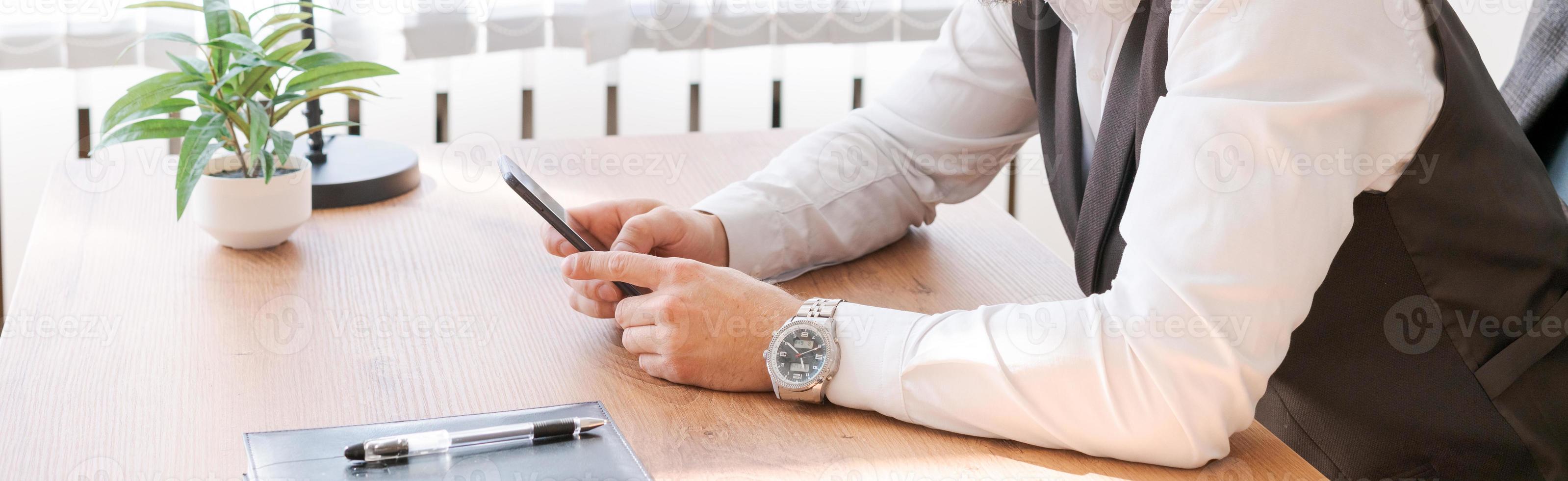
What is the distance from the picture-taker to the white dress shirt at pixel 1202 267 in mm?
760

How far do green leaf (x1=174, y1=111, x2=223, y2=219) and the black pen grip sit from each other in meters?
0.48

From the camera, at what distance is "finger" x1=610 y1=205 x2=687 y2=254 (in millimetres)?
1064

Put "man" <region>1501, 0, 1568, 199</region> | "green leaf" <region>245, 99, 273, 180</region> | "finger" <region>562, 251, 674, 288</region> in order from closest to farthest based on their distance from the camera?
"finger" <region>562, 251, 674, 288</region>, "green leaf" <region>245, 99, 273, 180</region>, "man" <region>1501, 0, 1568, 199</region>

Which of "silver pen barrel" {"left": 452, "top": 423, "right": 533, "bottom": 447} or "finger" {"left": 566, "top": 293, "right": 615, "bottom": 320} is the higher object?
"finger" {"left": 566, "top": 293, "right": 615, "bottom": 320}

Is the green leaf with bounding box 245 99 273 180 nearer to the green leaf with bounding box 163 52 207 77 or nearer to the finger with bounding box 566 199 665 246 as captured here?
the green leaf with bounding box 163 52 207 77

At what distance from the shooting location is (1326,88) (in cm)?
76

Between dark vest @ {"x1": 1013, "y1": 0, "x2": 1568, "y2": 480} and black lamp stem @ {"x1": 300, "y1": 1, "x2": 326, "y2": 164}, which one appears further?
black lamp stem @ {"x1": 300, "y1": 1, "x2": 326, "y2": 164}

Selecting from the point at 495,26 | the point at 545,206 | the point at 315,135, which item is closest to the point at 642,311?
the point at 545,206

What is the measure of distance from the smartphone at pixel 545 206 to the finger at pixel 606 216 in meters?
0.07

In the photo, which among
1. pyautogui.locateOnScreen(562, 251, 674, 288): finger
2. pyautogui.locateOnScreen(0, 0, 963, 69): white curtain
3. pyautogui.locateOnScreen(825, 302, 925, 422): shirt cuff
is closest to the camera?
pyautogui.locateOnScreen(825, 302, 925, 422): shirt cuff

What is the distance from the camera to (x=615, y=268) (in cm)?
94

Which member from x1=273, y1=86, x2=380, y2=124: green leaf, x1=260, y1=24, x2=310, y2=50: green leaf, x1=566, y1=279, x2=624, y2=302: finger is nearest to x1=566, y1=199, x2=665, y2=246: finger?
x1=566, y1=279, x2=624, y2=302: finger

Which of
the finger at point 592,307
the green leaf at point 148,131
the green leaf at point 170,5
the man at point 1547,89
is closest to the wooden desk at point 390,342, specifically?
the finger at point 592,307

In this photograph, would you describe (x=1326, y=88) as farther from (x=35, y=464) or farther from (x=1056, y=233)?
(x=1056, y=233)
